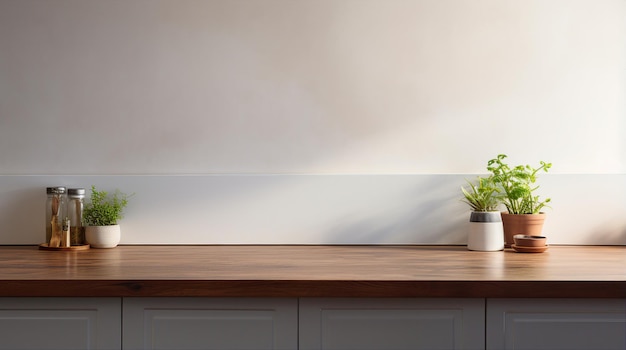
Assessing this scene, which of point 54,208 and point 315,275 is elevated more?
point 54,208

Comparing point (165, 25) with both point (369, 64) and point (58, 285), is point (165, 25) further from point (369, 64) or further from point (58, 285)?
point (58, 285)

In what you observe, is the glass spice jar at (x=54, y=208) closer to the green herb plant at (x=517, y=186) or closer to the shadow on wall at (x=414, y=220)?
the shadow on wall at (x=414, y=220)

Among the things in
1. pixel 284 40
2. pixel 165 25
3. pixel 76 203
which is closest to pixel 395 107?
pixel 284 40

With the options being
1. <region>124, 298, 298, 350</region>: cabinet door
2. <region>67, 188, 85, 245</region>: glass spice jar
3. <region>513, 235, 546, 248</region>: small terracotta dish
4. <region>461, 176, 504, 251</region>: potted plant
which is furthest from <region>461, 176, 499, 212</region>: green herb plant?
<region>67, 188, 85, 245</region>: glass spice jar

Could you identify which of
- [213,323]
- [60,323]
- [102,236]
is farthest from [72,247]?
[213,323]

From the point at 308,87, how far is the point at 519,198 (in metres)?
0.81

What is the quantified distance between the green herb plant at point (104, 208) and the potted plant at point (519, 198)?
1.26 meters

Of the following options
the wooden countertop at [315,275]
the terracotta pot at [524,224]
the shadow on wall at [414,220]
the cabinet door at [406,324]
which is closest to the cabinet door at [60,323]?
the wooden countertop at [315,275]

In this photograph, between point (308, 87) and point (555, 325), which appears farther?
point (308, 87)

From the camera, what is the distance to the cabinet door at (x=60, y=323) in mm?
1416

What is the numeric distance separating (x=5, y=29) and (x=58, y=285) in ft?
3.81

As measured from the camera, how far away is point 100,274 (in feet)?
4.82

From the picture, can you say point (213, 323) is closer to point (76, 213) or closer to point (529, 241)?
point (76, 213)

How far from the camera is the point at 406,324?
1399 millimetres
